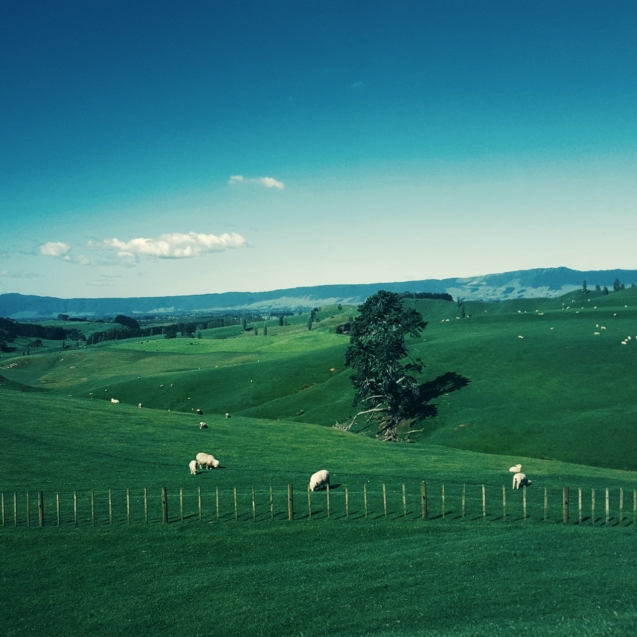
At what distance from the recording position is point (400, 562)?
25.7 meters

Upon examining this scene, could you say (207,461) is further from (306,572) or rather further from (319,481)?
(306,572)

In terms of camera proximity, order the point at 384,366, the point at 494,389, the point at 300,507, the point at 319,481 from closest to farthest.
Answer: the point at 300,507 < the point at 319,481 < the point at 384,366 < the point at 494,389

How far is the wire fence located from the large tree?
4841cm

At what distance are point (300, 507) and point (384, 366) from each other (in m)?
58.1

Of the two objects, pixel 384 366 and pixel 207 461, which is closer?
pixel 207 461

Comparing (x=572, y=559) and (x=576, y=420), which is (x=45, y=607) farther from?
(x=576, y=420)

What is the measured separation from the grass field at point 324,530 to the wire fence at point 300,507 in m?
0.25

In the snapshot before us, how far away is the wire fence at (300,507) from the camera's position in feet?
112

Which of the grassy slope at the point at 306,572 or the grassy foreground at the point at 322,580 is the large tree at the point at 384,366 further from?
the grassy foreground at the point at 322,580

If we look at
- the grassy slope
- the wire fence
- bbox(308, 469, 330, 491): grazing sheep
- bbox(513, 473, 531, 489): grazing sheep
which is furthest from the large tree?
the wire fence

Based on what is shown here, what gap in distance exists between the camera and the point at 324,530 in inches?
1259

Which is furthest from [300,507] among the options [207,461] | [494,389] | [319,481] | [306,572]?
[494,389]

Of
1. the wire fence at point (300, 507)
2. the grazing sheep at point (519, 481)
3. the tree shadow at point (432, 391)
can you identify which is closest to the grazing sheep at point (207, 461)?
the wire fence at point (300, 507)

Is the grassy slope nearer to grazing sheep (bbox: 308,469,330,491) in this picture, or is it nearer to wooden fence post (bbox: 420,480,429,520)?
wooden fence post (bbox: 420,480,429,520)
